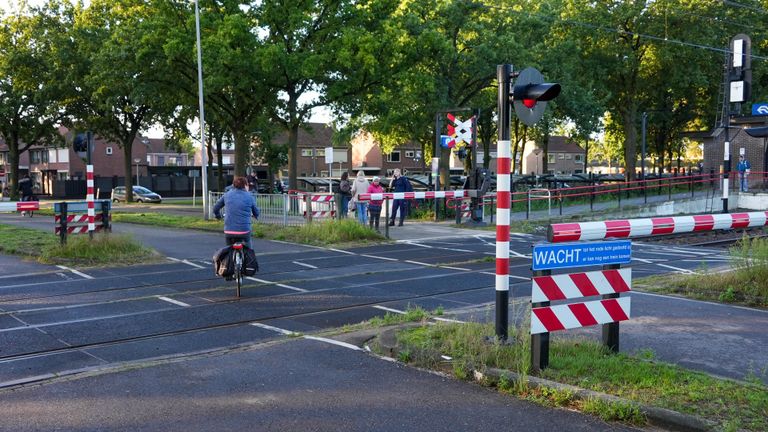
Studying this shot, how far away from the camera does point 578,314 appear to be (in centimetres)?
609

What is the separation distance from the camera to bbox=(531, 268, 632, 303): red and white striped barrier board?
5883mm

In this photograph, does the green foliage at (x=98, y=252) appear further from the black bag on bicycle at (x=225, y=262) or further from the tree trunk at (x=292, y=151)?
the tree trunk at (x=292, y=151)

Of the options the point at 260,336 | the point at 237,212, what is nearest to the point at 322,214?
the point at 237,212

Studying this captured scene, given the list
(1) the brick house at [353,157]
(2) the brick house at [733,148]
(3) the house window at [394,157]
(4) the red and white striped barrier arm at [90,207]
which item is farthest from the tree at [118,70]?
(3) the house window at [394,157]

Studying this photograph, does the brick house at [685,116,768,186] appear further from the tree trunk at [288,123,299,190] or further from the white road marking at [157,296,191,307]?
the white road marking at [157,296,191,307]

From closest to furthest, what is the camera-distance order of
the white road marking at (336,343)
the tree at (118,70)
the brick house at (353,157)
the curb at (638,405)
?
1. the curb at (638,405)
2. the white road marking at (336,343)
3. the tree at (118,70)
4. the brick house at (353,157)

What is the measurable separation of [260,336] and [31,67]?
143 ft

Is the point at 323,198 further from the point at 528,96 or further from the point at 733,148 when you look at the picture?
the point at 733,148

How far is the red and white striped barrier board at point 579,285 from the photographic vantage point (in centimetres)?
588

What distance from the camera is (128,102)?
142 feet

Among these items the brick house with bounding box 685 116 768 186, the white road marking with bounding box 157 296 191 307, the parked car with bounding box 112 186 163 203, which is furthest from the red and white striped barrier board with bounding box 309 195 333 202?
the parked car with bounding box 112 186 163 203

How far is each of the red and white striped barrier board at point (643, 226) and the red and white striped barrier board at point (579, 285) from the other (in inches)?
13.2

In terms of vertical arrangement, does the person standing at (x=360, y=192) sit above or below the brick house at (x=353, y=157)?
below

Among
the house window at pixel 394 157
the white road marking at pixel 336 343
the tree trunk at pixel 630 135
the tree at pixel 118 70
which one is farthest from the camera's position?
the house window at pixel 394 157
